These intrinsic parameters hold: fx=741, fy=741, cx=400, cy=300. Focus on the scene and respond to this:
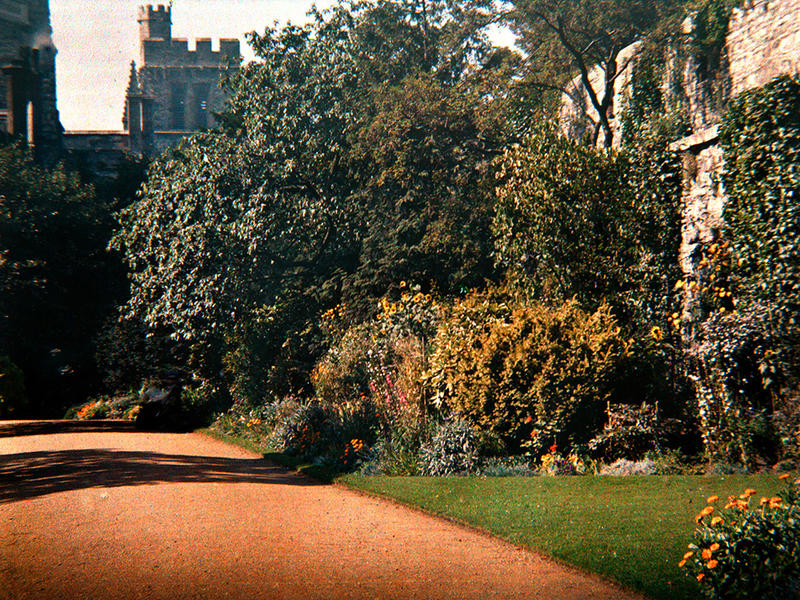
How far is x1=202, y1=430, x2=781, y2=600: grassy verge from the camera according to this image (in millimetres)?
6020

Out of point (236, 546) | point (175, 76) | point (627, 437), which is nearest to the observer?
point (236, 546)

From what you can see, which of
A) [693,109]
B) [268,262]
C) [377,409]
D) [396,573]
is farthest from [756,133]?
[268,262]

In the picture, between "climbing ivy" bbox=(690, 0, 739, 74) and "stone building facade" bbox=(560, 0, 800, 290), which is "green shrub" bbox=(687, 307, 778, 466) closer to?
"stone building facade" bbox=(560, 0, 800, 290)

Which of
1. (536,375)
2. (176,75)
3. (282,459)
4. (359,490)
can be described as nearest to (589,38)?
(536,375)

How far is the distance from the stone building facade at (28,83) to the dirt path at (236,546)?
91.8 feet

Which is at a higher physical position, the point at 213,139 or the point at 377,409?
the point at 213,139

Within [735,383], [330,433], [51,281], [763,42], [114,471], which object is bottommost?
[114,471]

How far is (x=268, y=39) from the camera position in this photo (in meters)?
22.4

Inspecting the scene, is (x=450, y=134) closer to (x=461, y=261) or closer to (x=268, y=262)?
(x=461, y=261)

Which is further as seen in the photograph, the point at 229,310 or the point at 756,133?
the point at 229,310

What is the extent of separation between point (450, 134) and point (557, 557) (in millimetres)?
14195

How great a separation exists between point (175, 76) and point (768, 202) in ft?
161

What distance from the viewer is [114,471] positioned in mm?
11133

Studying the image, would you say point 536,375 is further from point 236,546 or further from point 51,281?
point 51,281
